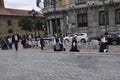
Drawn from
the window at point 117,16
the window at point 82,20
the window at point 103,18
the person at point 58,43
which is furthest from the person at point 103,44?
the window at point 82,20

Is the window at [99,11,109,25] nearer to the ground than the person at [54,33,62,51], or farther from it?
farther from it

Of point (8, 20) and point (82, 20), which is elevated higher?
point (8, 20)

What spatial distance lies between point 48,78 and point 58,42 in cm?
1236

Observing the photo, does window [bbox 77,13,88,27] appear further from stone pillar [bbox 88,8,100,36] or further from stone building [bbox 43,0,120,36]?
stone pillar [bbox 88,8,100,36]

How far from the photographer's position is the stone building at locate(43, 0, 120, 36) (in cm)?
4531

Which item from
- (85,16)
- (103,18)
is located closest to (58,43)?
(103,18)

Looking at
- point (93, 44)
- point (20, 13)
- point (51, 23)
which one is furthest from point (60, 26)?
point (20, 13)

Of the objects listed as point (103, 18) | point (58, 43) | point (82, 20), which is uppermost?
point (103, 18)

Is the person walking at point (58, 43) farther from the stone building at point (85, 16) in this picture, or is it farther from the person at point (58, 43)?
the stone building at point (85, 16)

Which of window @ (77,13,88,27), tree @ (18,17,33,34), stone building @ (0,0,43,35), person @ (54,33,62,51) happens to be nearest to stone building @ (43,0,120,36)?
window @ (77,13,88,27)

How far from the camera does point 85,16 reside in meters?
49.4

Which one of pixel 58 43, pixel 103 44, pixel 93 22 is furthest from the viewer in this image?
pixel 93 22

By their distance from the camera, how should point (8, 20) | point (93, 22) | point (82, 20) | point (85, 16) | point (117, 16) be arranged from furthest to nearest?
point (8, 20), point (82, 20), point (85, 16), point (93, 22), point (117, 16)

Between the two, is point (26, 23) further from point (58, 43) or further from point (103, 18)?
point (58, 43)
